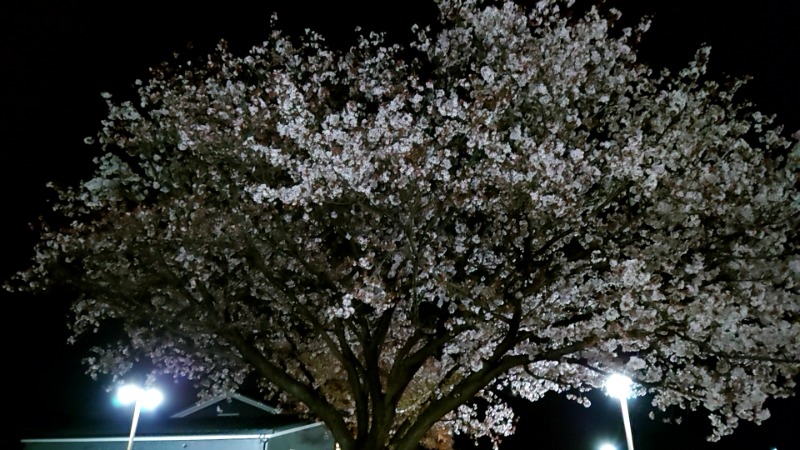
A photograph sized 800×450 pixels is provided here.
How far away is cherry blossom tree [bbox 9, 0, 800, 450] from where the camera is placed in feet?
26.6

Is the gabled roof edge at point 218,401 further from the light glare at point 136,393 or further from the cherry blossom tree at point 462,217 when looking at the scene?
the cherry blossom tree at point 462,217

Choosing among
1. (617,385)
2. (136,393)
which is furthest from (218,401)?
(617,385)

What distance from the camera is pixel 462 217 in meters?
9.57

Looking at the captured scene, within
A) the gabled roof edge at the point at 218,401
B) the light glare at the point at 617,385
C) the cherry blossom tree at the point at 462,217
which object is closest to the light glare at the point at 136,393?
the cherry blossom tree at the point at 462,217

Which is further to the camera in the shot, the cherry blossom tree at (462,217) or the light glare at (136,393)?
the light glare at (136,393)

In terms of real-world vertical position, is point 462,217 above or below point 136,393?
above

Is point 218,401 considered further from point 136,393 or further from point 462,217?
point 462,217

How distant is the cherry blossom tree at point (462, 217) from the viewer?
811 centimetres

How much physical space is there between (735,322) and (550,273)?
2.56 metres

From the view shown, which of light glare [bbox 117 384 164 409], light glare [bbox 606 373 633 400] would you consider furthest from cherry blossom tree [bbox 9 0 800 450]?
light glare [bbox 117 384 164 409]

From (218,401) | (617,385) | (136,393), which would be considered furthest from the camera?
(218,401)

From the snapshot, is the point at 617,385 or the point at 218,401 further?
the point at 218,401

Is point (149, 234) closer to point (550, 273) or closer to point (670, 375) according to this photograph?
point (550, 273)

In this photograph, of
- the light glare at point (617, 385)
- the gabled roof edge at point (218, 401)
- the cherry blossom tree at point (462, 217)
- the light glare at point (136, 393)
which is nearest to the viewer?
the cherry blossom tree at point (462, 217)
